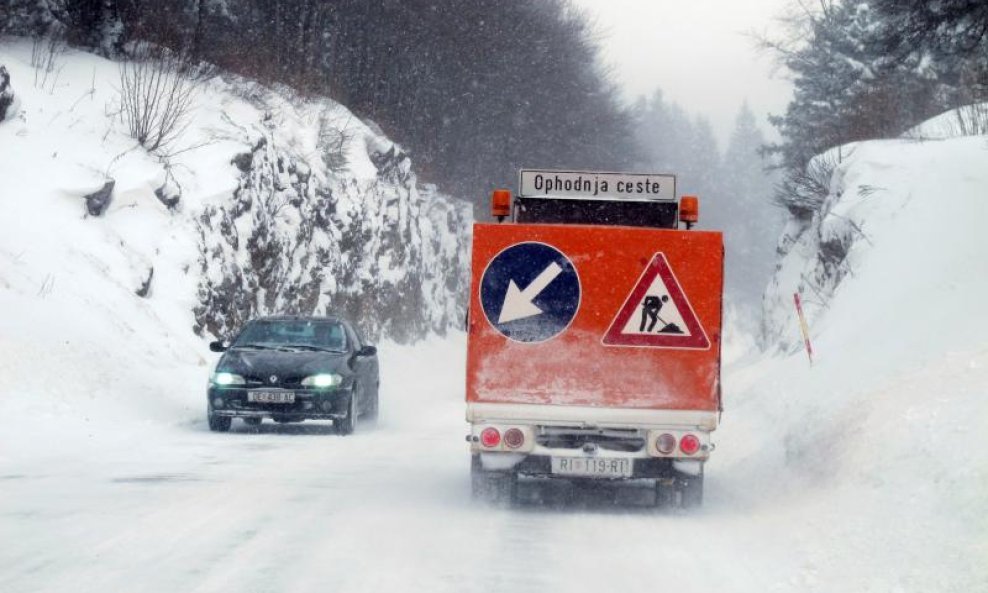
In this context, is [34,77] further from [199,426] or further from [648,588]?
[648,588]

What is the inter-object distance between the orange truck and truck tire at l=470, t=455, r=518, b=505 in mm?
313

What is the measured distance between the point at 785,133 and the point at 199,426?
147 feet

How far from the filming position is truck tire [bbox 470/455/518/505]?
11719mm

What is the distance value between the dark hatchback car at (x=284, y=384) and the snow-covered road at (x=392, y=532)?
2.29 metres

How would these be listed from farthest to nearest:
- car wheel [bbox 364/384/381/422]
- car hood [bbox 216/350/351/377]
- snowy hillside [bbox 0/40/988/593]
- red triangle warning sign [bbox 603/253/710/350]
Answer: car wheel [bbox 364/384/381/422] → car hood [bbox 216/350/351/377] → red triangle warning sign [bbox 603/253/710/350] → snowy hillside [bbox 0/40/988/593]

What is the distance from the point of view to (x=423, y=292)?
47.2 metres

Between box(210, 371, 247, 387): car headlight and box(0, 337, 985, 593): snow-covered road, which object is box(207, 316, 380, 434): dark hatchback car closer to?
box(210, 371, 247, 387): car headlight

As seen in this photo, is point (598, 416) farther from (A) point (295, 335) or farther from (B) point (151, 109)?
(B) point (151, 109)

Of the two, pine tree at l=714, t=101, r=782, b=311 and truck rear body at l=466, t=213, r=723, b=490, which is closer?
truck rear body at l=466, t=213, r=723, b=490

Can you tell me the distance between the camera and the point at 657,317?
37.0 feet

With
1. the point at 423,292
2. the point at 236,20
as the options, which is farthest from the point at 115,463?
the point at 423,292

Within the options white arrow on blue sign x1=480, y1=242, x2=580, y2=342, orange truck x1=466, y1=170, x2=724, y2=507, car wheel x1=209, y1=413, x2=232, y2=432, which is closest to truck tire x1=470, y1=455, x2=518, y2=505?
orange truck x1=466, y1=170, x2=724, y2=507

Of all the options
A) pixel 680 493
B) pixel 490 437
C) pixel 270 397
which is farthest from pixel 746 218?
pixel 490 437

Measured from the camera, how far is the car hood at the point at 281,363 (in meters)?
18.1
